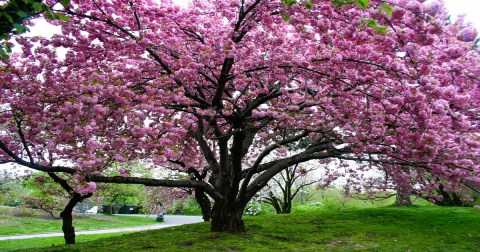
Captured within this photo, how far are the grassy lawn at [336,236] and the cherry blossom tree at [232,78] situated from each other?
Result: 1.31 meters

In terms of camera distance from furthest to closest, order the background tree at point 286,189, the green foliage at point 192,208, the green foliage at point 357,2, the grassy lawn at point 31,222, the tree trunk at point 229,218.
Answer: the green foliage at point 192,208 → the grassy lawn at point 31,222 → the background tree at point 286,189 → the tree trunk at point 229,218 → the green foliage at point 357,2

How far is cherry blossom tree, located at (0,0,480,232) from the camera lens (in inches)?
208

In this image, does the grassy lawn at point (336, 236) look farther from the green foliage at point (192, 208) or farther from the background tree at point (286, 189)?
the green foliage at point (192, 208)

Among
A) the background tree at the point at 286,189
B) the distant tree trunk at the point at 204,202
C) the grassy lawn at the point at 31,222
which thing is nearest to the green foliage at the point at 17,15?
the distant tree trunk at the point at 204,202

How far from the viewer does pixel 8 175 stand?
13805 millimetres

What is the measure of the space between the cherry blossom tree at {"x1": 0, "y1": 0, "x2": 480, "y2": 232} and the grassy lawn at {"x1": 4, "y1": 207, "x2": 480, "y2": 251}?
131cm

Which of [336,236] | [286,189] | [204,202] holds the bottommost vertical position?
[336,236]

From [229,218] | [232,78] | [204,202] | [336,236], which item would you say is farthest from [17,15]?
[204,202]

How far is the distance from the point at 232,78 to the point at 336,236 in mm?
4668

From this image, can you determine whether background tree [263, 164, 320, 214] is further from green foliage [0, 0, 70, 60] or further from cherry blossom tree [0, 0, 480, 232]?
green foliage [0, 0, 70, 60]

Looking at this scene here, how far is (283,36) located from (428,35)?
3.54 meters

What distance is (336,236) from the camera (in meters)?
8.92

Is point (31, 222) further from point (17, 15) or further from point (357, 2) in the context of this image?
point (357, 2)

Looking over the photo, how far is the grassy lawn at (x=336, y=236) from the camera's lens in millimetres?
7473
